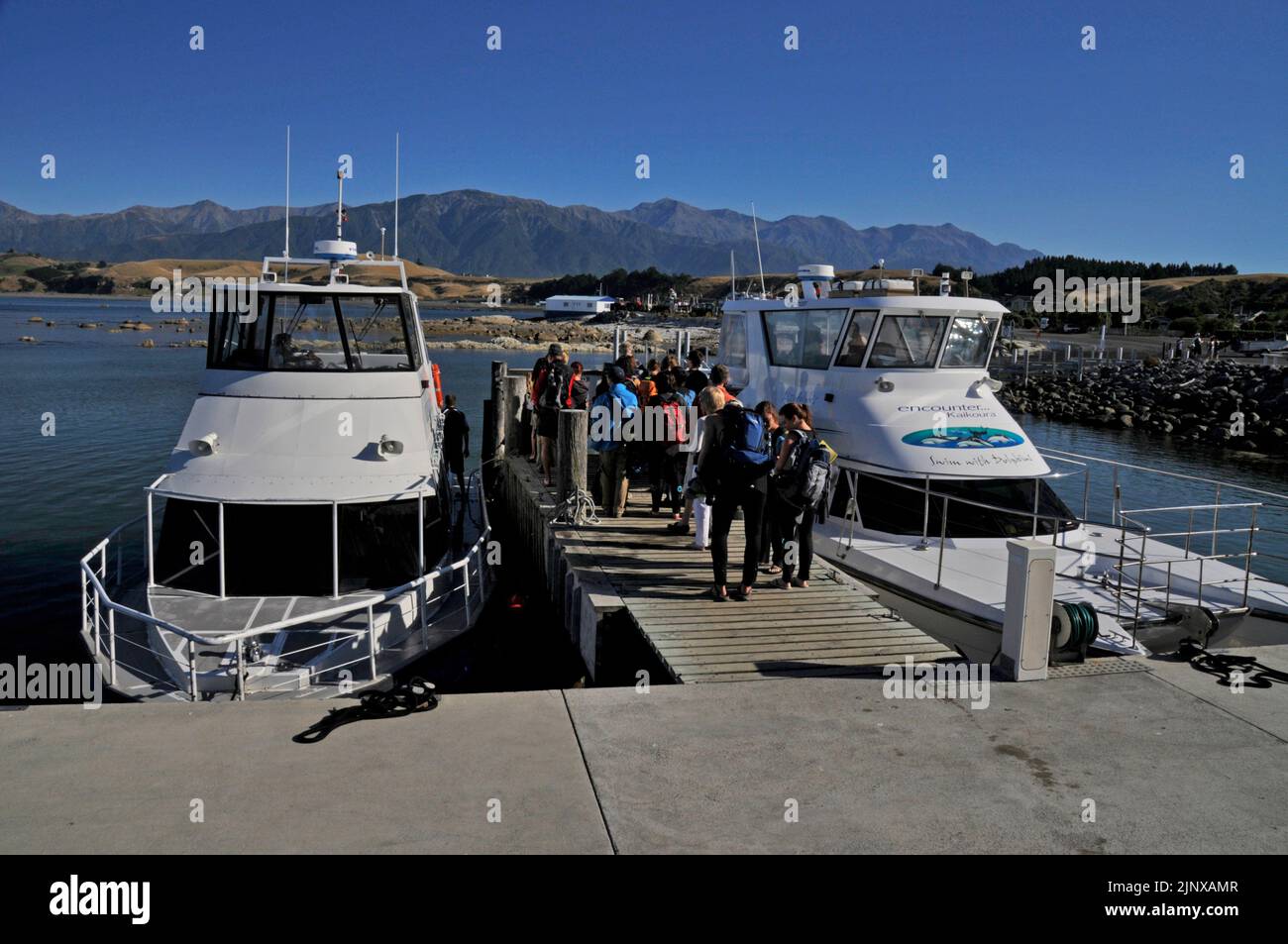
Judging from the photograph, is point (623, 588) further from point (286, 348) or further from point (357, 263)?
point (357, 263)

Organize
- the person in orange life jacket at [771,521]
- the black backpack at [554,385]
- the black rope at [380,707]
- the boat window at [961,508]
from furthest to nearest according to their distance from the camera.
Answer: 1. the black backpack at [554,385]
2. the boat window at [961,508]
3. the person in orange life jacket at [771,521]
4. the black rope at [380,707]

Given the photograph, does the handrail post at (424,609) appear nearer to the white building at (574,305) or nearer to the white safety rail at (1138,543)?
the white safety rail at (1138,543)

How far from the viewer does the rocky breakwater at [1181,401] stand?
3425cm

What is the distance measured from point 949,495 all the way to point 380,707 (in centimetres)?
665

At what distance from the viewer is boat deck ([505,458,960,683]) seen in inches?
273

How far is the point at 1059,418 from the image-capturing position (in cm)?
4259

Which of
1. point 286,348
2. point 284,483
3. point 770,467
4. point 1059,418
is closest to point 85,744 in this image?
point 284,483

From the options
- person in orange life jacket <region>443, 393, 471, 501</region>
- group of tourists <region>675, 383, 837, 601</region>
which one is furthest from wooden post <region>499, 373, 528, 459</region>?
group of tourists <region>675, 383, 837, 601</region>

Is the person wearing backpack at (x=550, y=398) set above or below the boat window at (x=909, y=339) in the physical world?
below

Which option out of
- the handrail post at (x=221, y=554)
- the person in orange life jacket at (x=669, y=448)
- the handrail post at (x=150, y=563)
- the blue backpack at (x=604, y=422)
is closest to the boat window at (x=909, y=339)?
the person in orange life jacket at (x=669, y=448)

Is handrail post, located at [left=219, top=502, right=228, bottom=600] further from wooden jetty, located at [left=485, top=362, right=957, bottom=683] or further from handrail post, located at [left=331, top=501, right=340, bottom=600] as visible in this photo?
wooden jetty, located at [left=485, top=362, right=957, bottom=683]

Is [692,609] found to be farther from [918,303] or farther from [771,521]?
[918,303]

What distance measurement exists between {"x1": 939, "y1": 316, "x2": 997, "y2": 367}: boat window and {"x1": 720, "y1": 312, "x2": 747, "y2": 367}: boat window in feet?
11.0
